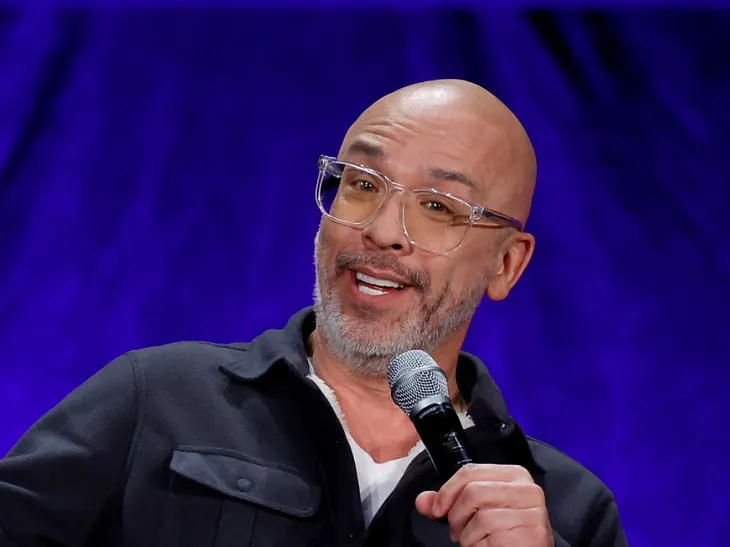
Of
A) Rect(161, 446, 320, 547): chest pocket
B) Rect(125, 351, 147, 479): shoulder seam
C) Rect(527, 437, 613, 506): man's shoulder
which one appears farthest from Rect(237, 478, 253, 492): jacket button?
Rect(527, 437, 613, 506): man's shoulder

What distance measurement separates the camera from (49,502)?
1.26m

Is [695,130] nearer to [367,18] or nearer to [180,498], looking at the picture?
[367,18]

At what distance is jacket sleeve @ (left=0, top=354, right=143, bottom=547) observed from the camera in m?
1.25

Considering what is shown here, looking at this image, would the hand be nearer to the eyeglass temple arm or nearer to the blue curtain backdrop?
the eyeglass temple arm

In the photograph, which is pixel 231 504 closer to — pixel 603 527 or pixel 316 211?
pixel 603 527

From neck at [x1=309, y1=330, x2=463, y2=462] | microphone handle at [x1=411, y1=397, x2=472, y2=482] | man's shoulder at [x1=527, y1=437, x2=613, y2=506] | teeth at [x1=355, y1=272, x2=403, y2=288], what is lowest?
man's shoulder at [x1=527, y1=437, x2=613, y2=506]

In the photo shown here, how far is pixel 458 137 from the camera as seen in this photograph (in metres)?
1.51

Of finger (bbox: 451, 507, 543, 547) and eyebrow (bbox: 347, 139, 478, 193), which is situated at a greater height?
eyebrow (bbox: 347, 139, 478, 193)

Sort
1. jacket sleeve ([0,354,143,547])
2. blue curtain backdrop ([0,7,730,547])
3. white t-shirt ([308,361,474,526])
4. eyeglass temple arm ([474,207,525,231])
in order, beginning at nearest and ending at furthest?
jacket sleeve ([0,354,143,547]) < white t-shirt ([308,361,474,526]) < eyeglass temple arm ([474,207,525,231]) < blue curtain backdrop ([0,7,730,547])

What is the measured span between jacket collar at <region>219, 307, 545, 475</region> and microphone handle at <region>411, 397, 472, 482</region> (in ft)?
1.33

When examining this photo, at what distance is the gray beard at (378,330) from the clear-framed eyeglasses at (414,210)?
0.18ft

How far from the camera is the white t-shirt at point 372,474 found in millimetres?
1395

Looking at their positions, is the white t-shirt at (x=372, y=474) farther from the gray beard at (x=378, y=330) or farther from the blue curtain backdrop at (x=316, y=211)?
the blue curtain backdrop at (x=316, y=211)

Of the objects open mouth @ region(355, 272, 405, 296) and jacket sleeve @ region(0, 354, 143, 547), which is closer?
jacket sleeve @ region(0, 354, 143, 547)
